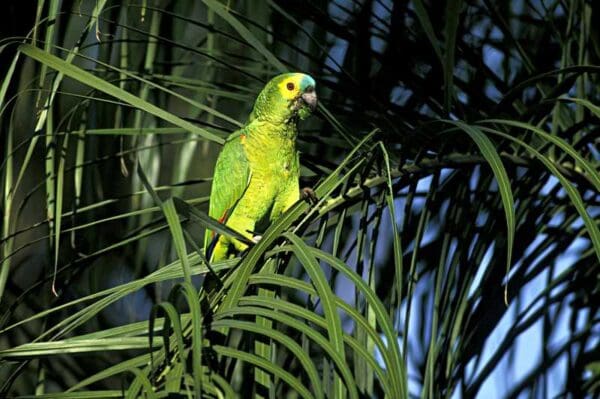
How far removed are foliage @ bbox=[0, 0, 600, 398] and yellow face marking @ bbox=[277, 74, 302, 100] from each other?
0.05 meters

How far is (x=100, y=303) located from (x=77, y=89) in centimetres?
158

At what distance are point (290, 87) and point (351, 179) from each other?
1.59ft

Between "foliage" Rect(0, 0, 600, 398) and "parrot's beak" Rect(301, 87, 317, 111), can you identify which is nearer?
"foliage" Rect(0, 0, 600, 398)

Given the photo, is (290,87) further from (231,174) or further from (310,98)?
(231,174)

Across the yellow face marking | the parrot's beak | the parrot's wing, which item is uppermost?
the yellow face marking

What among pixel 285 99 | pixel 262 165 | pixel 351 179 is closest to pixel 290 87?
pixel 285 99

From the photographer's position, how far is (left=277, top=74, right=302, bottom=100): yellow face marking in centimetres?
175

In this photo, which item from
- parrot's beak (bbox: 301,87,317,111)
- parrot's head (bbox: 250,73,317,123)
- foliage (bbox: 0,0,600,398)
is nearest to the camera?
foliage (bbox: 0,0,600,398)

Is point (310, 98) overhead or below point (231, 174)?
overhead

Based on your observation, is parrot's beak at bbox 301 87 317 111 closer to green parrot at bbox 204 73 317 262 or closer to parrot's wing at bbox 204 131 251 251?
green parrot at bbox 204 73 317 262

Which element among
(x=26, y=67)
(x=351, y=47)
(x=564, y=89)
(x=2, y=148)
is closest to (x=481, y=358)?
(x=564, y=89)

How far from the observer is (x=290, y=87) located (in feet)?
5.81

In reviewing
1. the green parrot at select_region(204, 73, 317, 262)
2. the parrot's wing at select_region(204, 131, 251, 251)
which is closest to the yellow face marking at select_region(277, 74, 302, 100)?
the green parrot at select_region(204, 73, 317, 262)

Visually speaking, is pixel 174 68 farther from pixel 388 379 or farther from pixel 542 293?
pixel 388 379
